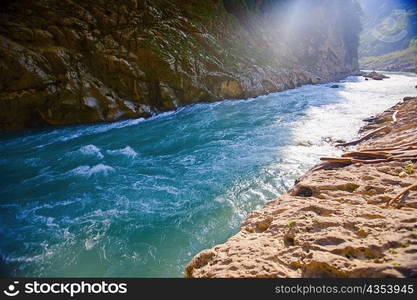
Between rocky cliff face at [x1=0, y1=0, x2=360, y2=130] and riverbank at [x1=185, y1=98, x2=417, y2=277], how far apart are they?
15.9 meters

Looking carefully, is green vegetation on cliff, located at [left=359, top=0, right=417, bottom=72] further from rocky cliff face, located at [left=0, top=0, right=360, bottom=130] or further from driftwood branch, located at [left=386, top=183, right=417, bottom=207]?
driftwood branch, located at [left=386, top=183, right=417, bottom=207]

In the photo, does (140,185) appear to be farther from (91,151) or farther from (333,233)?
(333,233)

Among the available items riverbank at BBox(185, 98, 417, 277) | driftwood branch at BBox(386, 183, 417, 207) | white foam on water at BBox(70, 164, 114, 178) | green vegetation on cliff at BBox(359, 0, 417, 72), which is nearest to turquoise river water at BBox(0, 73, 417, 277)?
white foam on water at BBox(70, 164, 114, 178)

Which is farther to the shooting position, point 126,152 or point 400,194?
point 126,152

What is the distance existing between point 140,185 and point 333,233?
6712 mm

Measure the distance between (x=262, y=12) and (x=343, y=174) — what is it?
40.7 m

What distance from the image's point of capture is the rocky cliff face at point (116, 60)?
16.3 metres

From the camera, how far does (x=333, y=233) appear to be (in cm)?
388

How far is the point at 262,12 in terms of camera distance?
39375 millimetres

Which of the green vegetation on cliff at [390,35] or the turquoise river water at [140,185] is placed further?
the green vegetation on cliff at [390,35]

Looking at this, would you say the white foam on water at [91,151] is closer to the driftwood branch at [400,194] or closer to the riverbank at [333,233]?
the riverbank at [333,233]

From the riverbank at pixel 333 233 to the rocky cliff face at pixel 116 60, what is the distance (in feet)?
52.3

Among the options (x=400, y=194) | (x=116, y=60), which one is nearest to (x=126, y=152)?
(x=116, y=60)

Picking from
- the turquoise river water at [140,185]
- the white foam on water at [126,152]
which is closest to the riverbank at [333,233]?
the turquoise river water at [140,185]
